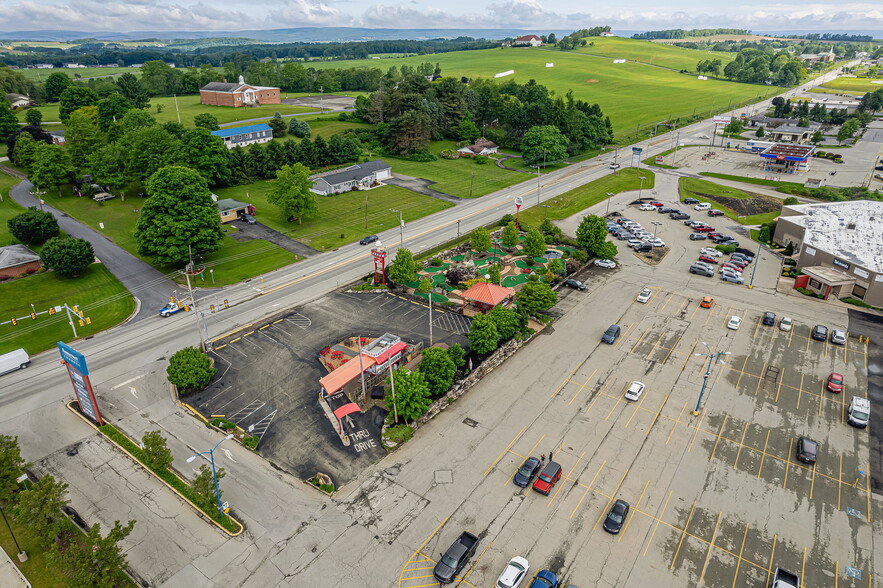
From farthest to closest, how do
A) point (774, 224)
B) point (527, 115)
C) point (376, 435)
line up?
point (527, 115), point (774, 224), point (376, 435)

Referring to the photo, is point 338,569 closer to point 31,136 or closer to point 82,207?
point 82,207

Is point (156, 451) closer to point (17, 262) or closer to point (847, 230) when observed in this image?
point (17, 262)

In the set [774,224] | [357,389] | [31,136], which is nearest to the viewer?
[357,389]

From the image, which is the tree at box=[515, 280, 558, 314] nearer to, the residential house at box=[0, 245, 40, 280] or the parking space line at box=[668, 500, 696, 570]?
the parking space line at box=[668, 500, 696, 570]

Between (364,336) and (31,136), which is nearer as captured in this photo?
(364,336)

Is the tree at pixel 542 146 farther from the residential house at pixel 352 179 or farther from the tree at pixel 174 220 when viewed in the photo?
the tree at pixel 174 220

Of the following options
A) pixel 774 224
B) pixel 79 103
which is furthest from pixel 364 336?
pixel 79 103

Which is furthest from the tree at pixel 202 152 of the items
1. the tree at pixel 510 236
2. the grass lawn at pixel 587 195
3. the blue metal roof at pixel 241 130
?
the grass lawn at pixel 587 195
